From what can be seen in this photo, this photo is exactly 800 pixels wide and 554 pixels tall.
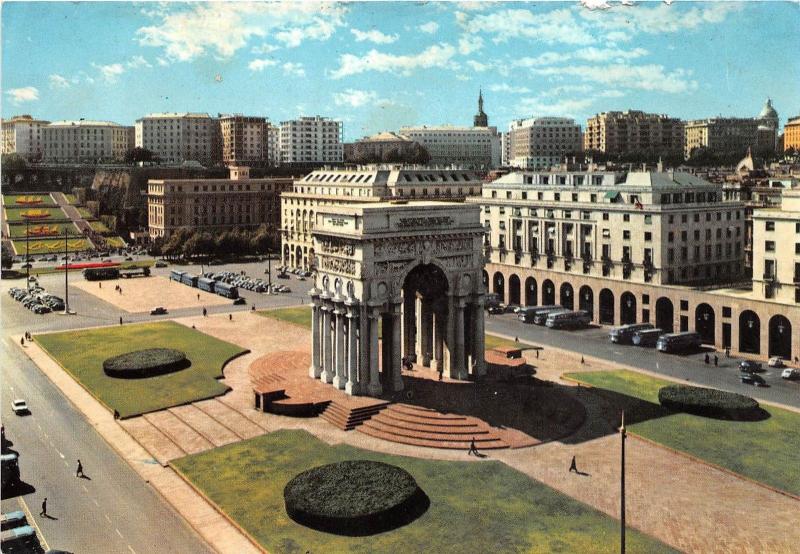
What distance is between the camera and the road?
78188 millimetres

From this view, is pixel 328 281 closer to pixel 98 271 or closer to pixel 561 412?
pixel 561 412

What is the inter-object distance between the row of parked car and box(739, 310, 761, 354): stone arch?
98.2 metres

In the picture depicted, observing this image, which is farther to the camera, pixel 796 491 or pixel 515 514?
pixel 796 491

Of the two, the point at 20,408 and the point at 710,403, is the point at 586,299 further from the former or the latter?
the point at 20,408

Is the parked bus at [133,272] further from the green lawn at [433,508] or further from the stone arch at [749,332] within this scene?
the stone arch at [749,332]

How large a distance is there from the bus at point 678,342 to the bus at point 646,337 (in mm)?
2332

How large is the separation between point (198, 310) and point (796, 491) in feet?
301

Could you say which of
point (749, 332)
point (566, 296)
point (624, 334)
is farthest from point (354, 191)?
point (749, 332)

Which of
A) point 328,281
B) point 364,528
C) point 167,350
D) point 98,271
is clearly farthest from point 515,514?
point 98,271

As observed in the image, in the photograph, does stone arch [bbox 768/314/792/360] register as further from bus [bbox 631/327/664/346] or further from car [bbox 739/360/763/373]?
bus [bbox 631/327/664/346]

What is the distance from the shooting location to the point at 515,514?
4959 cm

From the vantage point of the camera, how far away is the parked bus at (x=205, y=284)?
139 m

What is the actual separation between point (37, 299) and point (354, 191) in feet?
194

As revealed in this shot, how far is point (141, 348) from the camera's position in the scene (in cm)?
9450
